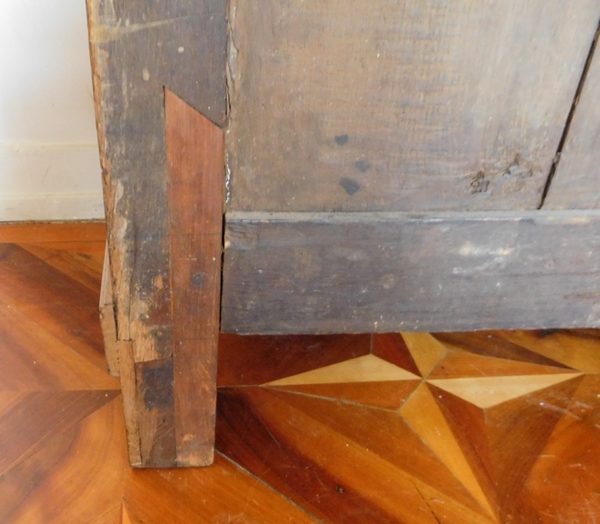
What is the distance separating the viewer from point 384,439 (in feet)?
2.20

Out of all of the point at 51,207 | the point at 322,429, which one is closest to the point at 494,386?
the point at 322,429

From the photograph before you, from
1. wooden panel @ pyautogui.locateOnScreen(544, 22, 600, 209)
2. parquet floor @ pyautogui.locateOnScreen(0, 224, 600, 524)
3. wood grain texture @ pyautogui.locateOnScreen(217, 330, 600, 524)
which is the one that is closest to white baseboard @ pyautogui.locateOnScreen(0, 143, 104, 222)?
parquet floor @ pyautogui.locateOnScreen(0, 224, 600, 524)

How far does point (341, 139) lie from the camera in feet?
1.50

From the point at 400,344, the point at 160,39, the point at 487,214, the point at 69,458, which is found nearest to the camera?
the point at 160,39

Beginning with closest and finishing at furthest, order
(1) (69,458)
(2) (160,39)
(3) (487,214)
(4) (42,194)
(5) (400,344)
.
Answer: (2) (160,39) < (3) (487,214) < (1) (69,458) < (5) (400,344) < (4) (42,194)

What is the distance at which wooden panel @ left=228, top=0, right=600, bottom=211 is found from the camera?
416 millimetres

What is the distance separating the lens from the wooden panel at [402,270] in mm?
492

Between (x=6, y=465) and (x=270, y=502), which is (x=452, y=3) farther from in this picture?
(x=6, y=465)

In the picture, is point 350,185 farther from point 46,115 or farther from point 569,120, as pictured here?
point 46,115

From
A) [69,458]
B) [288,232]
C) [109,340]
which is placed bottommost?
[69,458]

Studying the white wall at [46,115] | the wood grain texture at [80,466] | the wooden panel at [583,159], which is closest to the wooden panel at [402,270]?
the wooden panel at [583,159]

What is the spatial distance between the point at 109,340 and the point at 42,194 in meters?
0.61

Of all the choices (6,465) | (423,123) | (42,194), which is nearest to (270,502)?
(6,465)

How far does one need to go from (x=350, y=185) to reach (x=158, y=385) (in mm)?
267
